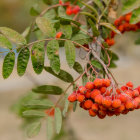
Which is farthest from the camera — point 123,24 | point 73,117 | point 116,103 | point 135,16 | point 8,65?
point 73,117

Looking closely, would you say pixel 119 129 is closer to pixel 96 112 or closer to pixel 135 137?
pixel 135 137

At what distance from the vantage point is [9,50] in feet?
2.70

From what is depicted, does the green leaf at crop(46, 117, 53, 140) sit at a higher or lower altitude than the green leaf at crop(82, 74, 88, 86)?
lower

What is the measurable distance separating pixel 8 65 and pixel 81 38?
276mm

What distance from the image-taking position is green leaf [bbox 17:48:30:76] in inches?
32.4

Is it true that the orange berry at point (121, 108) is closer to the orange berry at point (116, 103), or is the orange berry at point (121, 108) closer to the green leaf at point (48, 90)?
the orange berry at point (116, 103)

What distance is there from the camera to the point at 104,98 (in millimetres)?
708

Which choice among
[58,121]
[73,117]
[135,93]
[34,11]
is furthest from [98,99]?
[73,117]

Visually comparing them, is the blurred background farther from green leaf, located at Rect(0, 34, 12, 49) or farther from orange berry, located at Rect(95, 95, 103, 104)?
orange berry, located at Rect(95, 95, 103, 104)

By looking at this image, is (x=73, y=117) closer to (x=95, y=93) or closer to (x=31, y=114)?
(x=31, y=114)

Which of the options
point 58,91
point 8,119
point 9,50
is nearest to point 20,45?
point 9,50

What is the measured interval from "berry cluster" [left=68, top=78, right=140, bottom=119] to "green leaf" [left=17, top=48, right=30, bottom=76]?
0.19 meters

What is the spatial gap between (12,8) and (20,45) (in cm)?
760

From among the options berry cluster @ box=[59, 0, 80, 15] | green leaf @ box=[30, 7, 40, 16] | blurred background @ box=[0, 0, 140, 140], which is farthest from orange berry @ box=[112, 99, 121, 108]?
blurred background @ box=[0, 0, 140, 140]
